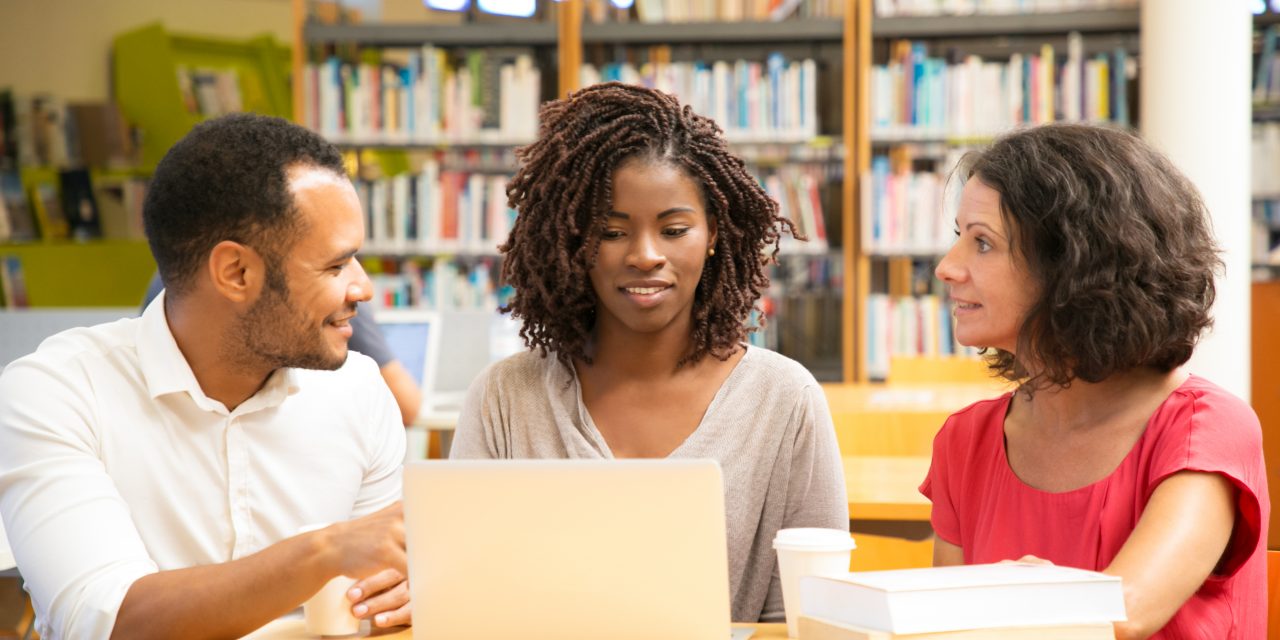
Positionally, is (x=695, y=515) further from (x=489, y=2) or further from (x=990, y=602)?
(x=489, y=2)

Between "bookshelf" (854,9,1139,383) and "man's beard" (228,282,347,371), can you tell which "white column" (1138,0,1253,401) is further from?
"man's beard" (228,282,347,371)


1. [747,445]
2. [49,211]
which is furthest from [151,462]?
[49,211]

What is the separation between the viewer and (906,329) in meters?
4.87

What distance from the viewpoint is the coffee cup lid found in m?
1.23

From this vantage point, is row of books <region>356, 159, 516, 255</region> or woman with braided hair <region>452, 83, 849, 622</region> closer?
woman with braided hair <region>452, 83, 849, 622</region>

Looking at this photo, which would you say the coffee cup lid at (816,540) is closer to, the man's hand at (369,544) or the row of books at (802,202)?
the man's hand at (369,544)

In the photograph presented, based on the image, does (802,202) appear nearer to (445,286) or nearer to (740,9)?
(740,9)

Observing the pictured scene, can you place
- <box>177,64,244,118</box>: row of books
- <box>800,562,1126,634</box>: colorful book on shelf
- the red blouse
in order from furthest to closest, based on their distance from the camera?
<box>177,64,244,118</box>: row of books
the red blouse
<box>800,562,1126,634</box>: colorful book on shelf

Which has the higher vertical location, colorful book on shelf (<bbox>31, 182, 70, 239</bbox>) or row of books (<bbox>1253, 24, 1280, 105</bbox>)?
row of books (<bbox>1253, 24, 1280, 105</bbox>)

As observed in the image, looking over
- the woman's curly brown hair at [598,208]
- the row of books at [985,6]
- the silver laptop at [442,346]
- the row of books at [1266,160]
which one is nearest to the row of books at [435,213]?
the silver laptop at [442,346]

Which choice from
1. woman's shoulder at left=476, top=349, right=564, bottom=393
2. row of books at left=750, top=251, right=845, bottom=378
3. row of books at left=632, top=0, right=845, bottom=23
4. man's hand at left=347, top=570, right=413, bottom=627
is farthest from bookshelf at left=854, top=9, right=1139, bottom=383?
man's hand at left=347, top=570, right=413, bottom=627

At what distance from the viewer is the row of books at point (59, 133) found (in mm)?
6734

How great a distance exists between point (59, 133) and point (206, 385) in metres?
6.06

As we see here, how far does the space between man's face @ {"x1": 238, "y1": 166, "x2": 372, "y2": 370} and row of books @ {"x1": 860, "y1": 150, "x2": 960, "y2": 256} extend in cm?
349
